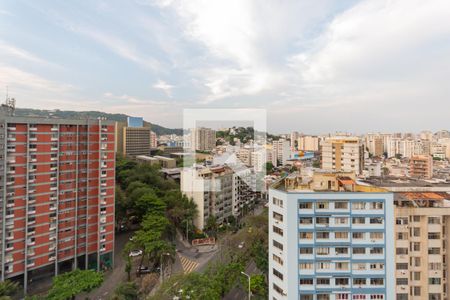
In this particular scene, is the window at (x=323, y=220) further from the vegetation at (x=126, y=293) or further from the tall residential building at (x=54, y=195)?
the tall residential building at (x=54, y=195)

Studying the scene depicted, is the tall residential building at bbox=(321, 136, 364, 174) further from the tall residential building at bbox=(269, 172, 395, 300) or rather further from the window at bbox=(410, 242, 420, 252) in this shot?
the tall residential building at bbox=(269, 172, 395, 300)

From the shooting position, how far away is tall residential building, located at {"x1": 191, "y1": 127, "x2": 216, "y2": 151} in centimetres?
895

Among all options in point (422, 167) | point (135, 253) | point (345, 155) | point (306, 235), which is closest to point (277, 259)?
point (306, 235)

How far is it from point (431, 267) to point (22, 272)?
1023 cm

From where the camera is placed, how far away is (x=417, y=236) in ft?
19.0

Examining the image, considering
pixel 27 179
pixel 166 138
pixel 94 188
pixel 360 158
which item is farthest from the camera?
pixel 166 138

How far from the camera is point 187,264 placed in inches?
356

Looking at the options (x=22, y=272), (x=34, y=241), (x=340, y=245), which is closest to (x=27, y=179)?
(x=34, y=241)

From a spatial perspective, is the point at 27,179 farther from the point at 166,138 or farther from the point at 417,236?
the point at 166,138

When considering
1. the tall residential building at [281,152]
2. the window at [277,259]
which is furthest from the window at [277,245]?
the tall residential building at [281,152]

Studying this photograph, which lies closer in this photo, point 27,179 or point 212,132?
point 27,179

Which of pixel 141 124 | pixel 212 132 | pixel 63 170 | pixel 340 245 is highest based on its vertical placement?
pixel 141 124

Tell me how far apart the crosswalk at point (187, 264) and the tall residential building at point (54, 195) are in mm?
2446

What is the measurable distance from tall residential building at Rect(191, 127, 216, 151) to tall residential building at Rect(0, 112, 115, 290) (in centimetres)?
291
